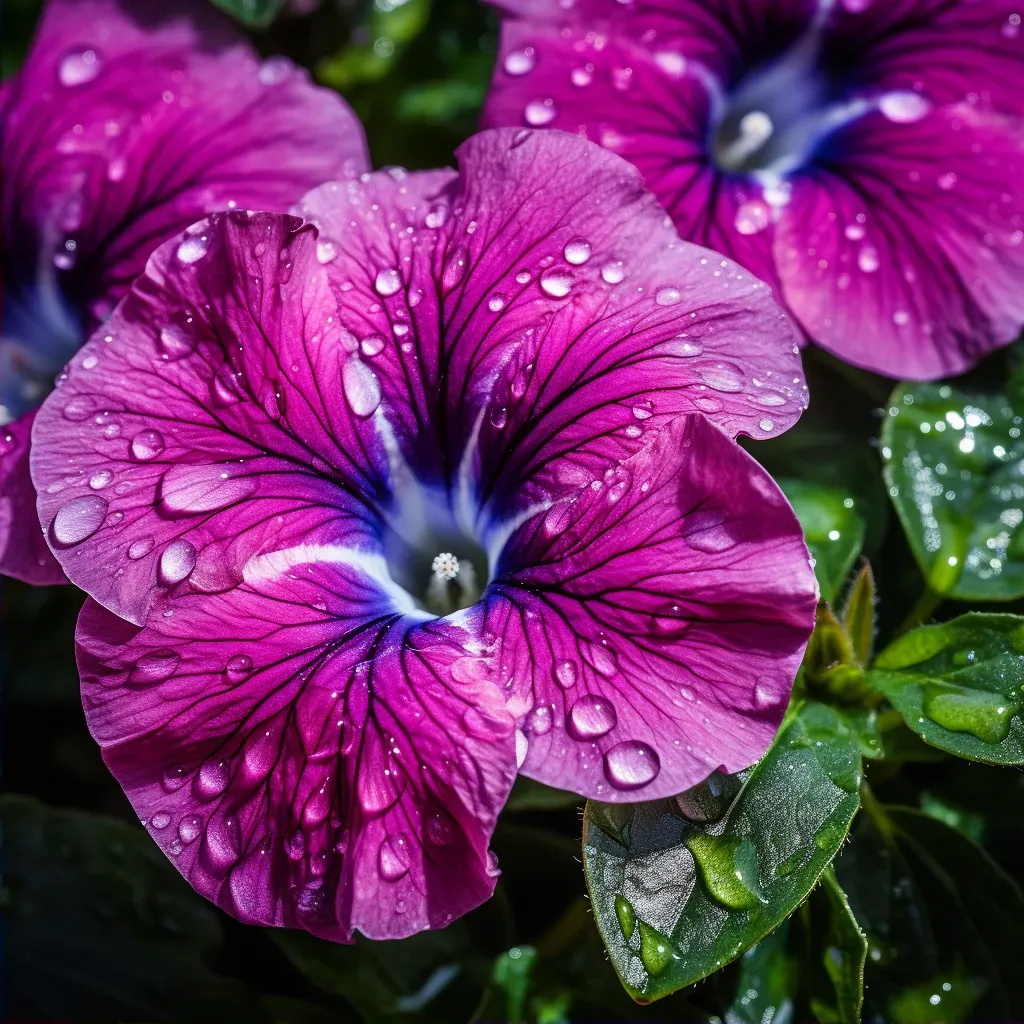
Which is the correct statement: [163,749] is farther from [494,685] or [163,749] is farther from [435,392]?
[435,392]

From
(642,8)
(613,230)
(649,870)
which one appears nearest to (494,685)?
(649,870)

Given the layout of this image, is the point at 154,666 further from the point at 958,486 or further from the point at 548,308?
the point at 958,486

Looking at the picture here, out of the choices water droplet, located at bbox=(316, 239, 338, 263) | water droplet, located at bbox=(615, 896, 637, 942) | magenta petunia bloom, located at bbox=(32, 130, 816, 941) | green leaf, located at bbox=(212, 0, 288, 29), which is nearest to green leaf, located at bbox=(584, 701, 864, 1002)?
water droplet, located at bbox=(615, 896, 637, 942)

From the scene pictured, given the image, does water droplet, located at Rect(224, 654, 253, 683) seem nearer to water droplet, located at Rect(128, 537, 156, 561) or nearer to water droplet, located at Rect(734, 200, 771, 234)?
water droplet, located at Rect(128, 537, 156, 561)

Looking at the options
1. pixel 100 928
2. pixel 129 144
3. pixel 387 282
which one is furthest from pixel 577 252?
pixel 100 928

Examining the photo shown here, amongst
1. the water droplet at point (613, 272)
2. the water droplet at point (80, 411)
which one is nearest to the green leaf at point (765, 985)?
the water droplet at point (613, 272)

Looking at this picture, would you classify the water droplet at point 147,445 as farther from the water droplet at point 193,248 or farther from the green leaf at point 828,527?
the green leaf at point 828,527
